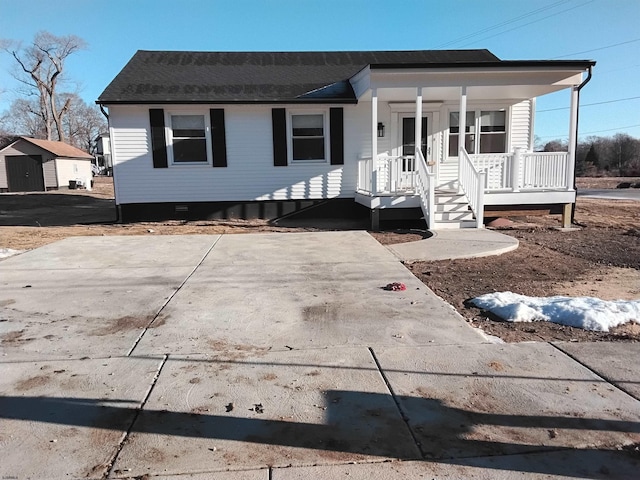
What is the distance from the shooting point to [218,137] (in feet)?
43.7

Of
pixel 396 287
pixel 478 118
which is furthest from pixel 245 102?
pixel 396 287

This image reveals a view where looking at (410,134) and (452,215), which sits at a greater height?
(410,134)

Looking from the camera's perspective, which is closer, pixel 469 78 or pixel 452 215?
pixel 452 215

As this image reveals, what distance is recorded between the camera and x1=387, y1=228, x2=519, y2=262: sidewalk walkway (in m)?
7.77

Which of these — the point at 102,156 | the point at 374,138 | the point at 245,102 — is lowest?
the point at 374,138

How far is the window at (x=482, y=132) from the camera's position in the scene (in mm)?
13859

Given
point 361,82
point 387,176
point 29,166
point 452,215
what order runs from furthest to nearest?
point 29,166
point 361,82
point 387,176
point 452,215

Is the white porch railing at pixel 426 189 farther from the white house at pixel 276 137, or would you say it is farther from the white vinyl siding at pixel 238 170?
the white vinyl siding at pixel 238 170

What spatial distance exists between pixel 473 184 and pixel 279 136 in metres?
5.58

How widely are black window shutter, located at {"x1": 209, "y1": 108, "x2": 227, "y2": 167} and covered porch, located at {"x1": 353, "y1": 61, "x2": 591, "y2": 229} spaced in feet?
12.5

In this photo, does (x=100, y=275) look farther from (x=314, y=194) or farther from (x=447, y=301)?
(x=314, y=194)

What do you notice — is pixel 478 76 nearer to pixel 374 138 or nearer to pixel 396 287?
pixel 374 138

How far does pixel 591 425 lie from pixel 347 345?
189cm

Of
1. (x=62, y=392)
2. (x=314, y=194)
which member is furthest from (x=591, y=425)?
(x=314, y=194)
